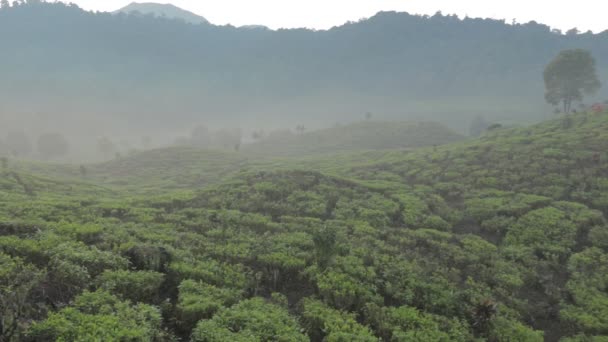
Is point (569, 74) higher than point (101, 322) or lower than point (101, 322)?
higher

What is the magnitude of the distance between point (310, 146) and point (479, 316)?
→ 270ft

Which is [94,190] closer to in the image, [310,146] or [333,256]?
[333,256]

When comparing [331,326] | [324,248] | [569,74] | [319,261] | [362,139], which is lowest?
[331,326]

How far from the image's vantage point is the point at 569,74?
8206 cm

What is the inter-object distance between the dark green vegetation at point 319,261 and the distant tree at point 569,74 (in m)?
68.3

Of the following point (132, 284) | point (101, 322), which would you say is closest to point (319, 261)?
point (132, 284)

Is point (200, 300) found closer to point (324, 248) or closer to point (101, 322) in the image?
point (101, 322)

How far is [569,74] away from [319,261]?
320 ft

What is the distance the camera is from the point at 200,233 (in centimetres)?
1867

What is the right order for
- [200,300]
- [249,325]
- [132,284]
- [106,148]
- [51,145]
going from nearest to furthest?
[249,325] < [200,300] < [132,284] < [51,145] < [106,148]

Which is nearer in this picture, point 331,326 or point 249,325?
point 249,325

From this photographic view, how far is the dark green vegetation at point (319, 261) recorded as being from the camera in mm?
10398

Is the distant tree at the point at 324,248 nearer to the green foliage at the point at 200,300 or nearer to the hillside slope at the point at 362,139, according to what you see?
the green foliage at the point at 200,300

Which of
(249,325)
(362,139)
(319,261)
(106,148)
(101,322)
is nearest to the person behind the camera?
(101,322)
